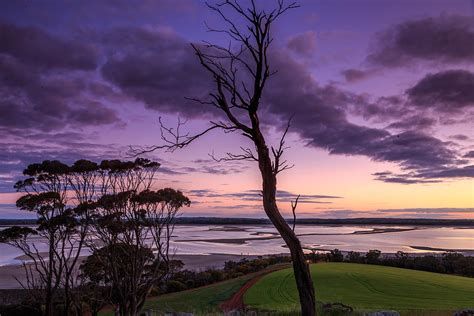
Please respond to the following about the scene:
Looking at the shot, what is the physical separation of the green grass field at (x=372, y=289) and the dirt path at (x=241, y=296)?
1.73 feet

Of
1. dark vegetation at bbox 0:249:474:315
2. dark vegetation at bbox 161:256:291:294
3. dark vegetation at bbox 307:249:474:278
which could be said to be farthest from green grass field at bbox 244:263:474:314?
dark vegetation at bbox 307:249:474:278

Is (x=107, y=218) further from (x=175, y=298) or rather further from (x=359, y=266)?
(x=359, y=266)

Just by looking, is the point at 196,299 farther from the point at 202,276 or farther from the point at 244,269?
the point at 244,269

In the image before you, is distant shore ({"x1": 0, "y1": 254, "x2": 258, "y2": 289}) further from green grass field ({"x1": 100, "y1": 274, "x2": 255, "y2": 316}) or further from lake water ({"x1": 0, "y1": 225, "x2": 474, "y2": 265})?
green grass field ({"x1": 100, "y1": 274, "x2": 255, "y2": 316})

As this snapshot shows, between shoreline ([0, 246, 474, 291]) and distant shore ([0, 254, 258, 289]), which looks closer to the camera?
shoreline ([0, 246, 474, 291])

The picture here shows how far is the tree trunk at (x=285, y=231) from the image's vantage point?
29.3 ft

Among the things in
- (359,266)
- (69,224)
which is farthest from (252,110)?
(359,266)

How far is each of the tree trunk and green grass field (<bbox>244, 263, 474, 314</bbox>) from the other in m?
19.9

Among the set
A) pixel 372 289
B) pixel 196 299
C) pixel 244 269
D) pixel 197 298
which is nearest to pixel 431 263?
pixel 372 289

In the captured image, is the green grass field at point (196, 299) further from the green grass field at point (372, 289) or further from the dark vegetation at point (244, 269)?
the green grass field at point (372, 289)

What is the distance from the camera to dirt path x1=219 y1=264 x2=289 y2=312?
30.5 meters

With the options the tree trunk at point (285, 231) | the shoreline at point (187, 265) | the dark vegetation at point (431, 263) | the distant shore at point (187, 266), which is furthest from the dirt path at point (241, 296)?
the tree trunk at point (285, 231)

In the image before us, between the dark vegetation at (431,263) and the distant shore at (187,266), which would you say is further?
the dark vegetation at (431,263)

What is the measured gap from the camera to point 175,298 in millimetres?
35250
